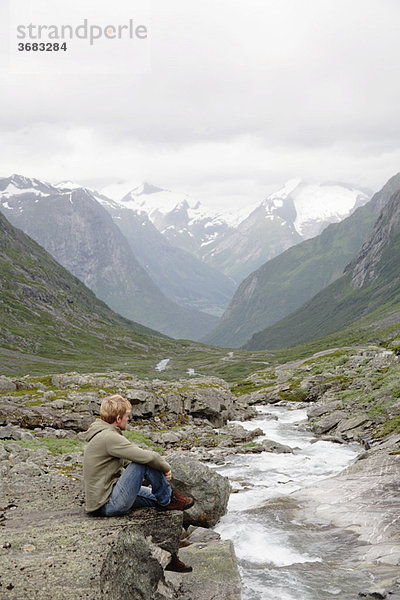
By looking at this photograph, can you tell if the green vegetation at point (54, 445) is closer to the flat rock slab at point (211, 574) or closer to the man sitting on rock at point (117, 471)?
the flat rock slab at point (211, 574)

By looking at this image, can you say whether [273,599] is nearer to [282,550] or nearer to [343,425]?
[282,550]

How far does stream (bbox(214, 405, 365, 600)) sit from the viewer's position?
47.9 feet

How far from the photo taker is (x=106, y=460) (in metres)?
12.5

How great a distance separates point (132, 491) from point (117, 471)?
28.3 inches

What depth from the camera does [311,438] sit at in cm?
4700

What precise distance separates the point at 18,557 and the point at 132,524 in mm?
2907

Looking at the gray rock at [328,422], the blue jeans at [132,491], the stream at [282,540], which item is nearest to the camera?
the blue jeans at [132,491]

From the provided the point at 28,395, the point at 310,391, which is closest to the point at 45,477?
the point at 28,395

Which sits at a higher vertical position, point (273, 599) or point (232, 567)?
point (232, 567)

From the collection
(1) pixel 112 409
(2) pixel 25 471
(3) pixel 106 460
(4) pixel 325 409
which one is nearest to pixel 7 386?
(2) pixel 25 471

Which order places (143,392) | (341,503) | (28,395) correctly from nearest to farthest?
(341,503), (28,395), (143,392)

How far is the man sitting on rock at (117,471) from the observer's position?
12359mm

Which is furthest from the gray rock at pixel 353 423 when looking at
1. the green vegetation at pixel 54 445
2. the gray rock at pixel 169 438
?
the green vegetation at pixel 54 445

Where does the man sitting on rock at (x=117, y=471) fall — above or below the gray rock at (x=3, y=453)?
above
